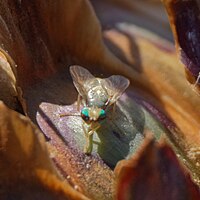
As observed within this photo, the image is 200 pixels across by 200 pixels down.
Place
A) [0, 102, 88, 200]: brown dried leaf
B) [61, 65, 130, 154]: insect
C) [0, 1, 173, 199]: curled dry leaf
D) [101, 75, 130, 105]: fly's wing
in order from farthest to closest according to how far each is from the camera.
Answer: [101, 75, 130, 105]: fly's wing, [61, 65, 130, 154]: insect, [0, 1, 173, 199]: curled dry leaf, [0, 102, 88, 200]: brown dried leaf

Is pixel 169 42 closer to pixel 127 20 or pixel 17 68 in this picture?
pixel 127 20

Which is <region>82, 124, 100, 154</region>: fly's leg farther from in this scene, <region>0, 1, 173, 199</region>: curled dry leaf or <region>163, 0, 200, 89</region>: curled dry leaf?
<region>163, 0, 200, 89</region>: curled dry leaf

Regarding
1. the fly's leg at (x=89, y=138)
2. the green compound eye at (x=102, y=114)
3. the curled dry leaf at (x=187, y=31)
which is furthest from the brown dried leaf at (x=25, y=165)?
the curled dry leaf at (x=187, y=31)

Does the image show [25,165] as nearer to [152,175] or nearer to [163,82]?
[152,175]

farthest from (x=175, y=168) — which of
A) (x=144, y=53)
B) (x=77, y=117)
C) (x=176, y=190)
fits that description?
(x=144, y=53)

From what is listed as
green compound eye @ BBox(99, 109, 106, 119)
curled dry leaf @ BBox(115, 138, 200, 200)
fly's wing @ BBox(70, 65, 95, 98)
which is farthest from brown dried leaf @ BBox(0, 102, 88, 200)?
fly's wing @ BBox(70, 65, 95, 98)

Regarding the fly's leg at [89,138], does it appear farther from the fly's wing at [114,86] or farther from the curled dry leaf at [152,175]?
the curled dry leaf at [152,175]

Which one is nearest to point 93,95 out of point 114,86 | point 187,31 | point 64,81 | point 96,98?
point 96,98

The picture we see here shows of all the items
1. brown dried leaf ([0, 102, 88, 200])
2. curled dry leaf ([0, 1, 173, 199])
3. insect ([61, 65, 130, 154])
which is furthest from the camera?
insect ([61, 65, 130, 154])
